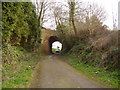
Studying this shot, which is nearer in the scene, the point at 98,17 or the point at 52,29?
A: the point at 98,17

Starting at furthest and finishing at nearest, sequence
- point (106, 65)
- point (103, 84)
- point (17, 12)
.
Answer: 1. point (17, 12)
2. point (106, 65)
3. point (103, 84)

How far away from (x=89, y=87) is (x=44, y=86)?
2022 mm

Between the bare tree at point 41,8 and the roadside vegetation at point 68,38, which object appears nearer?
the roadside vegetation at point 68,38

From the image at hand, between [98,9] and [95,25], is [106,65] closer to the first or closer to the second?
[95,25]

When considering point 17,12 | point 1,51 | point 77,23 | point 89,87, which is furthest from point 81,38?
point 89,87

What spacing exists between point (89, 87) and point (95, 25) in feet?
47.5

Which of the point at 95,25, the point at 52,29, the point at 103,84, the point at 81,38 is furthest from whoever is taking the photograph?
the point at 52,29

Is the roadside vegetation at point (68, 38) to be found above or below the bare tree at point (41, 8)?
below

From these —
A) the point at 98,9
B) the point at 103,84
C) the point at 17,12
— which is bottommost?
the point at 103,84

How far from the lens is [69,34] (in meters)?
22.9

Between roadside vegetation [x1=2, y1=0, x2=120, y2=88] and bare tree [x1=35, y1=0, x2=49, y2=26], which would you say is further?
bare tree [x1=35, y1=0, x2=49, y2=26]

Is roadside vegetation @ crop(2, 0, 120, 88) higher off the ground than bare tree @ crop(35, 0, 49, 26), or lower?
lower

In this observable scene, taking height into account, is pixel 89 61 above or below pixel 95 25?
below

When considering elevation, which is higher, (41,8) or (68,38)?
(41,8)
